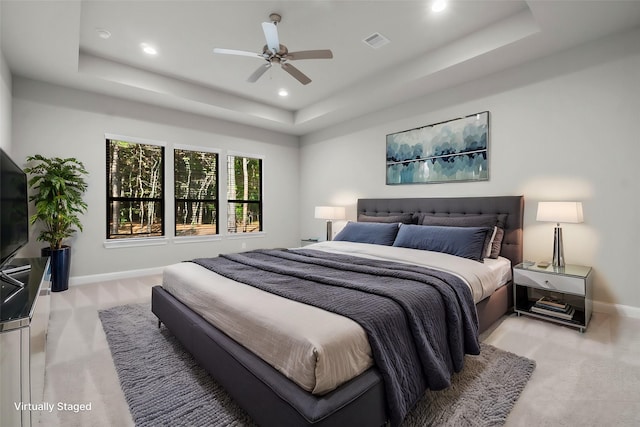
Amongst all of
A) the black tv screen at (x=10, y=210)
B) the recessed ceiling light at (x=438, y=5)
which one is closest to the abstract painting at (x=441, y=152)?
the recessed ceiling light at (x=438, y=5)

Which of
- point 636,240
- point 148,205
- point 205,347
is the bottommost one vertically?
point 205,347

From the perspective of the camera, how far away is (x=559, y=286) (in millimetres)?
2701

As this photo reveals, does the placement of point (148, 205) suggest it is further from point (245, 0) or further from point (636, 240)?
point (636, 240)

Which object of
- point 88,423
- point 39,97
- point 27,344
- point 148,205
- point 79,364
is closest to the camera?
point 27,344

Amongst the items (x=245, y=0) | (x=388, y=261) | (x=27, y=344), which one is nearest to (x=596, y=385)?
Result: (x=388, y=261)

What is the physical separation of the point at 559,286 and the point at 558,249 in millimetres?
421

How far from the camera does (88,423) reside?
1565mm

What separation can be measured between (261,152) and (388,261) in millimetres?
3986

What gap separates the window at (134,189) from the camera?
176 inches

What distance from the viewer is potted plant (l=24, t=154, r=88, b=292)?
3559mm

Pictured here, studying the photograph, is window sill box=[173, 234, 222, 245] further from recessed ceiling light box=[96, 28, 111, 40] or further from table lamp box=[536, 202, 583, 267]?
table lamp box=[536, 202, 583, 267]

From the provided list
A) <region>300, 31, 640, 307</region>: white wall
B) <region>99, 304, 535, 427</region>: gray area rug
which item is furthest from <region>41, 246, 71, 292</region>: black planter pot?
<region>300, 31, 640, 307</region>: white wall

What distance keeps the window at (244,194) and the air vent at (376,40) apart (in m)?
3.31

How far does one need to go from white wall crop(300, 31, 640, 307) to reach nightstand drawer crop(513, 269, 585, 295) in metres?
0.55
